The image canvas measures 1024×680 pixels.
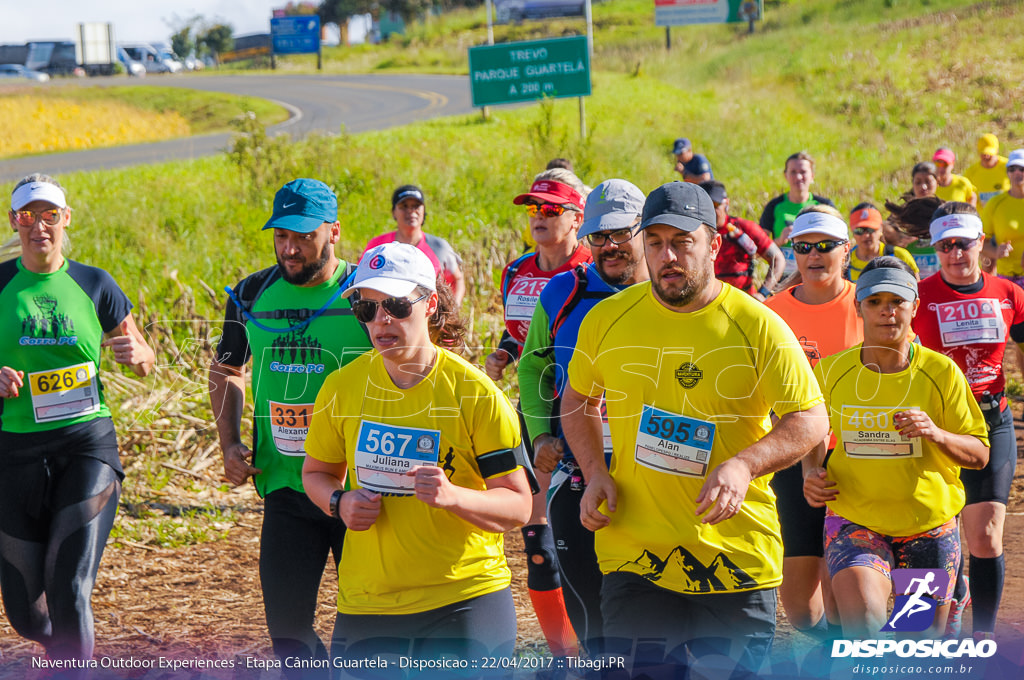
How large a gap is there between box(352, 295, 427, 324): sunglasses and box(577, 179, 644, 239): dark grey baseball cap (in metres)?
1.11

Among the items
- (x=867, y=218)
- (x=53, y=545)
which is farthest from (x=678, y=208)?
(x=867, y=218)

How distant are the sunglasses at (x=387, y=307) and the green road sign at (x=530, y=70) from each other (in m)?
17.5

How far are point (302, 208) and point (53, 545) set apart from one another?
178cm

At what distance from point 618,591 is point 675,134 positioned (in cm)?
2496

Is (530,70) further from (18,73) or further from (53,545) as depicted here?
(18,73)

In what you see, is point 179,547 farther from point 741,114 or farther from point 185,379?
point 741,114

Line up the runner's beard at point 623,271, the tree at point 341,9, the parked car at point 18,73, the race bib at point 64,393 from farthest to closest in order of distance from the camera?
1. the tree at point 341,9
2. the parked car at point 18,73
3. the race bib at point 64,393
4. the runner's beard at point 623,271

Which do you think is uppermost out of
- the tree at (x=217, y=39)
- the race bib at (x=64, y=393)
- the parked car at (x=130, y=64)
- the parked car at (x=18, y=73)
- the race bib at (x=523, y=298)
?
the tree at (x=217, y=39)

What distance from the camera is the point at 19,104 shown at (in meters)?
36.7

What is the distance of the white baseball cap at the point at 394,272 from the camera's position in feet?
10.4

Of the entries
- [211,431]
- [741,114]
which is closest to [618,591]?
[211,431]

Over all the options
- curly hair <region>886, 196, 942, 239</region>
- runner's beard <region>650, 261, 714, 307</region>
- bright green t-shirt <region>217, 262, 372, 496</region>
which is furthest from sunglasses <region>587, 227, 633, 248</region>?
curly hair <region>886, 196, 942, 239</region>

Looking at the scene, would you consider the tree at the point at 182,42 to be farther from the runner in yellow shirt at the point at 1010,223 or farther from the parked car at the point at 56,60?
the runner in yellow shirt at the point at 1010,223

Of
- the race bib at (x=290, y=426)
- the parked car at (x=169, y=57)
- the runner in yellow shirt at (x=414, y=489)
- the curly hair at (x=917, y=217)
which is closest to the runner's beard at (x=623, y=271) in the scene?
the runner in yellow shirt at (x=414, y=489)
